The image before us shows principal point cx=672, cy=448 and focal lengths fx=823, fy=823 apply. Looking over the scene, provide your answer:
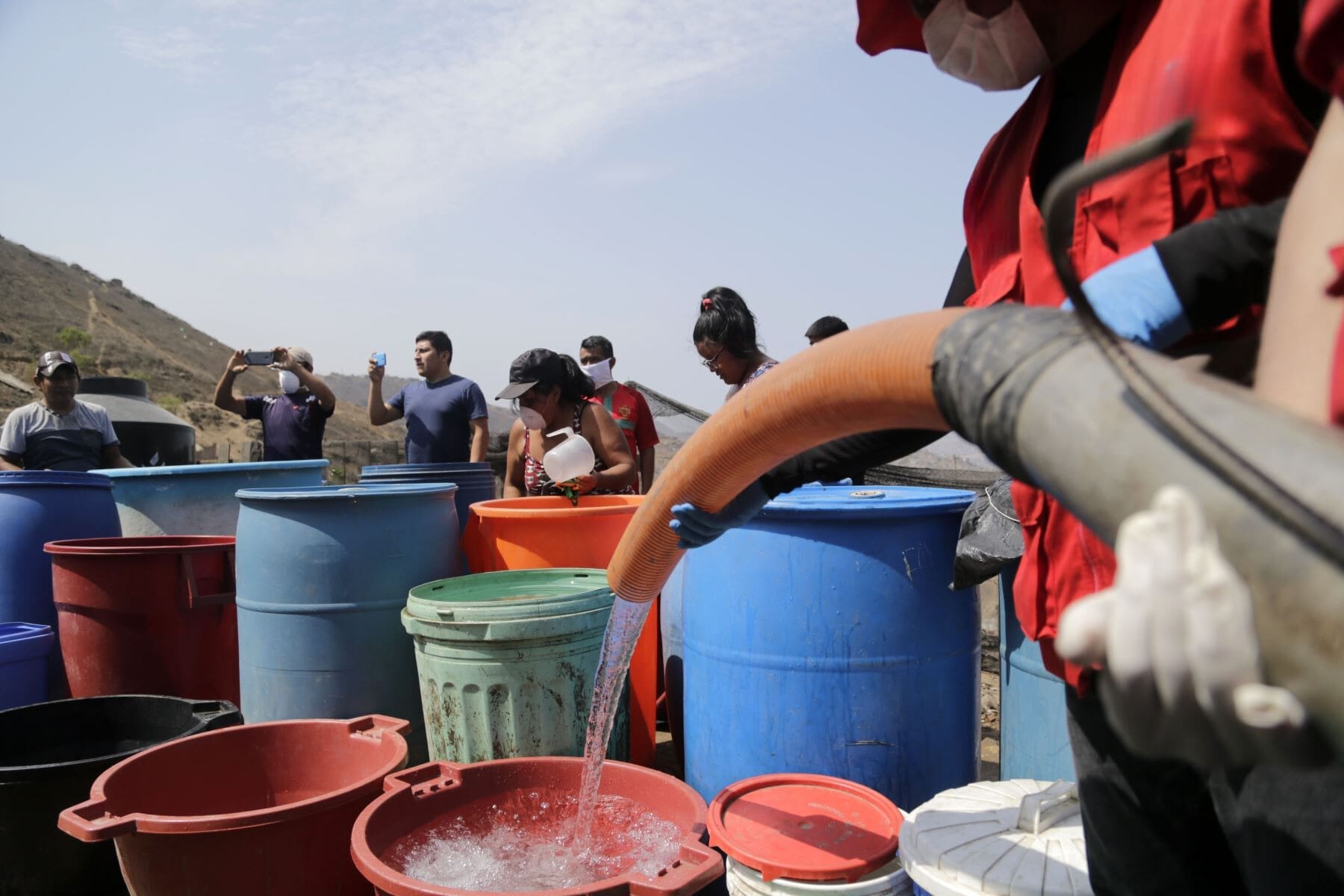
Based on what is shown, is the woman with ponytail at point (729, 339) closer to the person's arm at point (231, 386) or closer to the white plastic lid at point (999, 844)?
the white plastic lid at point (999, 844)

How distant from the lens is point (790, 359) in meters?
1.04

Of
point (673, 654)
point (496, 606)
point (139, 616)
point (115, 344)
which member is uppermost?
point (115, 344)

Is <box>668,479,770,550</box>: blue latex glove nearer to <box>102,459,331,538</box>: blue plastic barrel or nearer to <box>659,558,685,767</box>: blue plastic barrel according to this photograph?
<box>659,558,685,767</box>: blue plastic barrel

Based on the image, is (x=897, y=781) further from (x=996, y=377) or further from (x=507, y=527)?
(x=996, y=377)

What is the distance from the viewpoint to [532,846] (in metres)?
2.08

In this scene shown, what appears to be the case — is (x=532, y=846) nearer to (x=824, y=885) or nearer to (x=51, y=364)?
(x=824, y=885)

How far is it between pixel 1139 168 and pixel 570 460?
2784 millimetres

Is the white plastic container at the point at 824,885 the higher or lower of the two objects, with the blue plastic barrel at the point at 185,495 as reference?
lower

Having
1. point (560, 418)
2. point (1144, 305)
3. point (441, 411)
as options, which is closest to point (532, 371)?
point (560, 418)

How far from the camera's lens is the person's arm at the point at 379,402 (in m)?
5.21

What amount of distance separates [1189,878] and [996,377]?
2.59ft

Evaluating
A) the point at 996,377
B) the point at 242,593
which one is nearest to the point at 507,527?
the point at 242,593

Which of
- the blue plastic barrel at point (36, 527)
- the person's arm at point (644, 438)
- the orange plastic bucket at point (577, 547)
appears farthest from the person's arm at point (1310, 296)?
the person's arm at point (644, 438)

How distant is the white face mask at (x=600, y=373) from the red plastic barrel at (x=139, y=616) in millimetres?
2459
